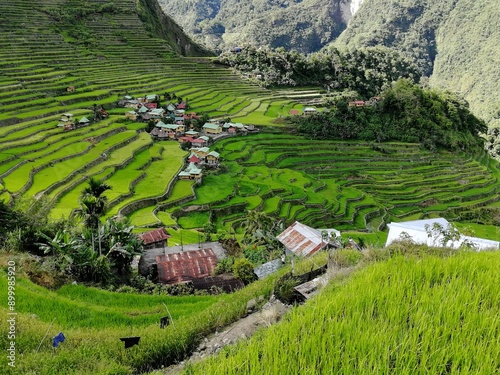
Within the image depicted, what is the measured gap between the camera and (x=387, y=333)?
2.88m

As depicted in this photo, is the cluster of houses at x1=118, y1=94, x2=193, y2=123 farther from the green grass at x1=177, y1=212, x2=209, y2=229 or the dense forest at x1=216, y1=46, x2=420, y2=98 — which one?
the dense forest at x1=216, y1=46, x2=420, y2=98

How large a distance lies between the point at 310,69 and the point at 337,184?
33776 millimetres

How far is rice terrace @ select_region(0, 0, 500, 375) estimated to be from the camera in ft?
10.2

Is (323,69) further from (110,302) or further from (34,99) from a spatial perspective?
(110,302)

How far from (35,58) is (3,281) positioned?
1609 inches

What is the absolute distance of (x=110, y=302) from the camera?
748 centimetres

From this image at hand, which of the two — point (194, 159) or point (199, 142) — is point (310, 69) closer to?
point (199, 142)

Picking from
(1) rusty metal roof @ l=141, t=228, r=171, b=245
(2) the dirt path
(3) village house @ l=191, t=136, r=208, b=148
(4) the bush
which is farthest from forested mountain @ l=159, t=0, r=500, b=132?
(2) the dirt path

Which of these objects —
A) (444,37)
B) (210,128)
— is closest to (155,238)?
(210,128)

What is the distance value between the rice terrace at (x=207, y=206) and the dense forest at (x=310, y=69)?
1224 mm

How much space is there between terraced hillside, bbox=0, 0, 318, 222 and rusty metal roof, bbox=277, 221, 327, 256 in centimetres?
960

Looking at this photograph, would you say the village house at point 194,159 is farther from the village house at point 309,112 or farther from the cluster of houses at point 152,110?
the village house at point 309,112

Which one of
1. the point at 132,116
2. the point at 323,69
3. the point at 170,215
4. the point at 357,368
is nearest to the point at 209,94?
the point at 132,116

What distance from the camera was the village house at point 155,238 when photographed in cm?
1490
